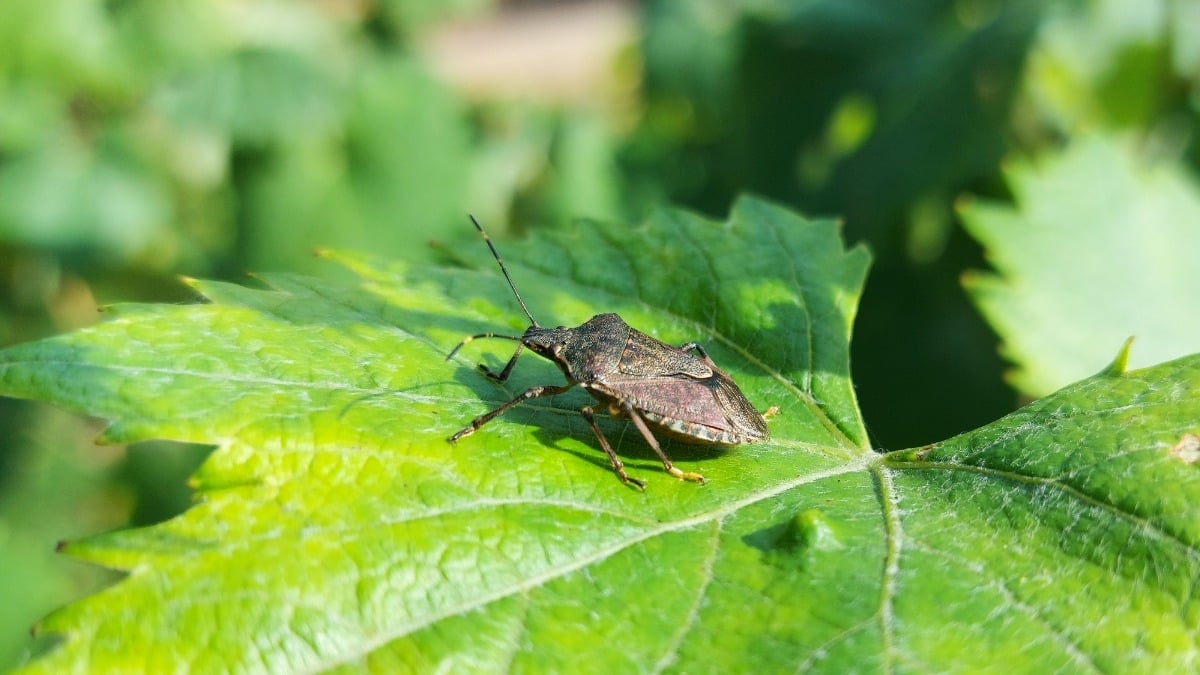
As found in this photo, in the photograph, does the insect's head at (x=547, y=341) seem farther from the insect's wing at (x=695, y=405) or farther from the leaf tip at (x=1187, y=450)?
the leaf tip at (x=1187, y=450)

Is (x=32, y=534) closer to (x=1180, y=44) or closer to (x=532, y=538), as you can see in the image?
(x=532, y=538)

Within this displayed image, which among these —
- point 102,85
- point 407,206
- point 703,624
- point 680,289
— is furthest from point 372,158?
point 703,624

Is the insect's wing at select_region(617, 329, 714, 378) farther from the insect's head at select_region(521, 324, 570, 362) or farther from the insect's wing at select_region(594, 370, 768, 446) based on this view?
the insect's head at select_region(521, 324, 570, 362)

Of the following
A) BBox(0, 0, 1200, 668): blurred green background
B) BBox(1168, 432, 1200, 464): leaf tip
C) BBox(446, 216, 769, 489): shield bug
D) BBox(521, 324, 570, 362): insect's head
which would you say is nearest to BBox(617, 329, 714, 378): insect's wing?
BBox(446, 216, 769, 489): shield bug

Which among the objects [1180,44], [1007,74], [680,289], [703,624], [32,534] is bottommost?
[32,534]

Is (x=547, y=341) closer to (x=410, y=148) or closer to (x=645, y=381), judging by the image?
(x=645, y=381)

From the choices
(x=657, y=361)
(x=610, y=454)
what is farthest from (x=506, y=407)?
(x=657, y=361)

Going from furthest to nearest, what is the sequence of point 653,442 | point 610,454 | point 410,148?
point 410,148, point 653,442, point 610,454
